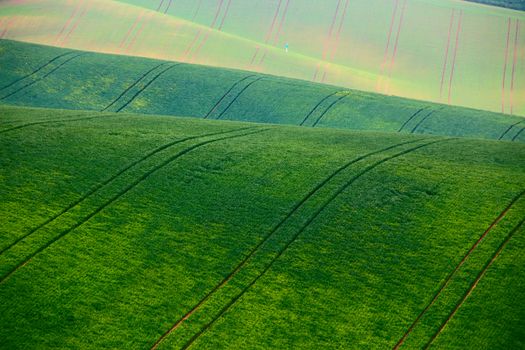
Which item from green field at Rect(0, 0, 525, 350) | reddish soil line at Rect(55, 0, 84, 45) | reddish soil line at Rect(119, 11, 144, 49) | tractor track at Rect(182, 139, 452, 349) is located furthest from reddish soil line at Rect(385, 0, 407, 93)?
tractor track at Rect(182, 139, 452, 349)

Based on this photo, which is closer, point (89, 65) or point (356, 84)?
point (89, 65)

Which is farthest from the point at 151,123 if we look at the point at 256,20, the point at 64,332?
the point at 256,20

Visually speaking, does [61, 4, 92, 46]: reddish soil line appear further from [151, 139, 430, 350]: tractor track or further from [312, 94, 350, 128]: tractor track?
[151, 139, 430, 350]: tractor track

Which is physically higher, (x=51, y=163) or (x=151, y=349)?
(x=51, y=163)

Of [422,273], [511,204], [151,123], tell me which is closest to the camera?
[422,273]

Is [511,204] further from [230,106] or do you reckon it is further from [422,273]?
[230,106]

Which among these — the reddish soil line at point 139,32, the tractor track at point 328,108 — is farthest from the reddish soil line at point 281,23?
the tractor track at point 328,108

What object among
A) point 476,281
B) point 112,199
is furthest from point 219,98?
point 476,281
